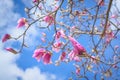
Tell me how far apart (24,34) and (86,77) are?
5.34ft

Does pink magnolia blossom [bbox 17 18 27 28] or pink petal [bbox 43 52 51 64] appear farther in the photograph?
pink magnolia blossom [bbox 17 18 27 28]

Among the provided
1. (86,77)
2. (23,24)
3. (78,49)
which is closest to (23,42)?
(23,24)

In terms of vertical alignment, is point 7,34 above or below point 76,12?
below

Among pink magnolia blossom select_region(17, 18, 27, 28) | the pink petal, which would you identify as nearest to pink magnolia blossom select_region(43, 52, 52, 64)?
the pink petal

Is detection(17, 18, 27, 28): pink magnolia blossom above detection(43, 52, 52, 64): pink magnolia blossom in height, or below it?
above

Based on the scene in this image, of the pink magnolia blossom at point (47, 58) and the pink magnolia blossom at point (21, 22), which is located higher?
the pink magnolia blossom at point (21, 22)

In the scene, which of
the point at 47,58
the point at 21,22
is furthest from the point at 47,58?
the point at 21,22

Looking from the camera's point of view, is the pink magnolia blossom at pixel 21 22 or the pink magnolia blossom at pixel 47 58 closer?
the pink magnolia blossom at pixel 47 58

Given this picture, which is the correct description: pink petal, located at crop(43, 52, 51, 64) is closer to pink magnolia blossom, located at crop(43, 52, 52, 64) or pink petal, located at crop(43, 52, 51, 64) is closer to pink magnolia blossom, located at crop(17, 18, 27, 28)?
pink magnolia blossom, located at crop(43, 52, 52, 64)

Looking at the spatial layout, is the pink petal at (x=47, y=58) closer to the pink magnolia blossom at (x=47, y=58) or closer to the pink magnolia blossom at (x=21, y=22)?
the pink magnolia blossom at (x=47, y=58)

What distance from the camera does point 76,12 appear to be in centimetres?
481

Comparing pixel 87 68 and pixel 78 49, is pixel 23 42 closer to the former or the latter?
pixel 78 49

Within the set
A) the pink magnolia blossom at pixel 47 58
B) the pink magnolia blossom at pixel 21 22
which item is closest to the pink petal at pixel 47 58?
the pink magnolia blossom at pixel 47 58

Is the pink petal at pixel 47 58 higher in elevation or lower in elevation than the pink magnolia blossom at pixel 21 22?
lower
